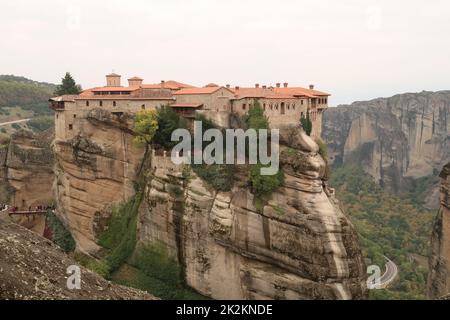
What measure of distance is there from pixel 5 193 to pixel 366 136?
79884 mm

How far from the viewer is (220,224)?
3834cm

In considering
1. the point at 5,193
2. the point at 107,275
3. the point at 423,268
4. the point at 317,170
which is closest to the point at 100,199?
the point at 107,275

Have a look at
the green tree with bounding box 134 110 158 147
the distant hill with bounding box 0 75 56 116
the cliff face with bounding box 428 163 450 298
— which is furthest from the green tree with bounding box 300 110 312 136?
the distant hill with bounding box 0 75 56 116

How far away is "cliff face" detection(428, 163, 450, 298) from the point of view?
37.5 meters

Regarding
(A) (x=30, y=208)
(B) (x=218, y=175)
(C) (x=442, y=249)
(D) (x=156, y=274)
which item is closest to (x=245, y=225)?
(B) (x=218, y=175)

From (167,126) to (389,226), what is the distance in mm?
53195

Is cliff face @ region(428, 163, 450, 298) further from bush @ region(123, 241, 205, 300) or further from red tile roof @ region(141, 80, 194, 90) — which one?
red tile roof @ region(141, 80, 194, 90)

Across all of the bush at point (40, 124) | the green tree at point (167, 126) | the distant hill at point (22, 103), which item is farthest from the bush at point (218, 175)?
the distant hill at point (22, 103)

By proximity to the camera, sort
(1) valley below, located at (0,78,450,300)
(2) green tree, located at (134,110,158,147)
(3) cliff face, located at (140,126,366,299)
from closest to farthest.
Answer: (3) cliff face, located at (140,126,366,299)
(1) valley below, located at (0,78,450,300)
(2) green tree, located at (134,110,158,147)

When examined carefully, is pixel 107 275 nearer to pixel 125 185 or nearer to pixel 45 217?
pixel 125 185

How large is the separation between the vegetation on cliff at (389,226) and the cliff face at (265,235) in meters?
19.5

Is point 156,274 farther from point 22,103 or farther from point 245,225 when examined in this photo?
point 22,103

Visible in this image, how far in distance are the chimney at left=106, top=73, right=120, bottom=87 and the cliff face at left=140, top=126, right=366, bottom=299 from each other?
1106 centimetres

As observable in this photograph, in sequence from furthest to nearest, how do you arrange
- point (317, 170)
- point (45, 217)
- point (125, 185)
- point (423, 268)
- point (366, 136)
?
point (366, 136), point (423, 268), point (45, 217), point (125, 185), point (317, 170)
